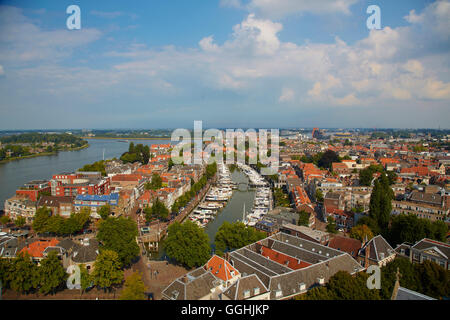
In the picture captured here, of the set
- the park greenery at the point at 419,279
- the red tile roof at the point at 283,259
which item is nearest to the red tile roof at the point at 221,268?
the red tile roof at the point at 283,259

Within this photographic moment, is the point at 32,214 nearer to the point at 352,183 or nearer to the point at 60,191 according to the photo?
the point at 60,191

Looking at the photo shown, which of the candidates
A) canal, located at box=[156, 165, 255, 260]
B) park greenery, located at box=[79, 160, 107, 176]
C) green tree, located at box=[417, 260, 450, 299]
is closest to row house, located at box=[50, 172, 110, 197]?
park greenery, located at box=[79, 160, 107, 176]

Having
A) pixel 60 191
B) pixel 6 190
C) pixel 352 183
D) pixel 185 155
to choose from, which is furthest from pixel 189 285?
pixel 185 155

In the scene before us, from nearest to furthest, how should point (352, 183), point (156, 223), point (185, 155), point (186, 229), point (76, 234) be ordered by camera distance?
point (186, 229), point (76, 234), point (156, 223), point (352, 183), point (185, 155)

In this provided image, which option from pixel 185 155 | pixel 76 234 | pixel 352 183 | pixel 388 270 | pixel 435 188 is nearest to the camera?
pixel 388 270

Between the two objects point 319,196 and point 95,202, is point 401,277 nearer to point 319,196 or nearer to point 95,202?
point 319,196

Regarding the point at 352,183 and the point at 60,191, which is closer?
the point at 60,191

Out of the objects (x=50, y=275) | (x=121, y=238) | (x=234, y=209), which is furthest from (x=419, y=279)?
(x=234, y=209)
